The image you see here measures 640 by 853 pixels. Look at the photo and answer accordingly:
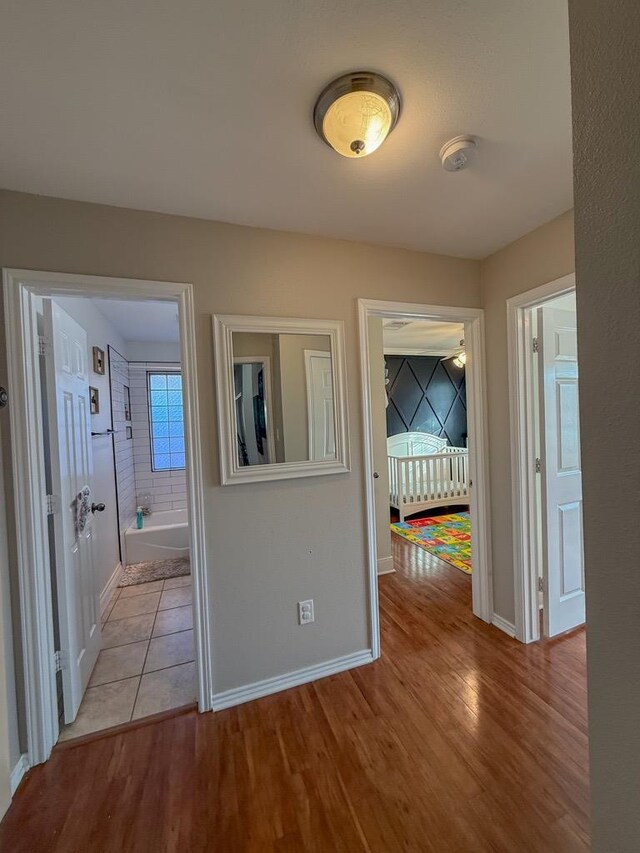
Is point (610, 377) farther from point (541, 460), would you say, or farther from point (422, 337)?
point (422, 337)

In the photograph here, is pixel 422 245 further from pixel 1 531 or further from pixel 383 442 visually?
pixel 1 531

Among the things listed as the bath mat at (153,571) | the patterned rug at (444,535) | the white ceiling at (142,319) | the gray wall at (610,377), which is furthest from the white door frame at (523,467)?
the bath mat at (153,571)

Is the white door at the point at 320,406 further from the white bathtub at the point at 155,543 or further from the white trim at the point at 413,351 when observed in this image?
the white trim at the point at 413,351

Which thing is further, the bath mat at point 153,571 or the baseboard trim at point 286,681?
the bath mat at point 153,571

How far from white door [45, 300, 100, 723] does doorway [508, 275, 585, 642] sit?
7.94 ft

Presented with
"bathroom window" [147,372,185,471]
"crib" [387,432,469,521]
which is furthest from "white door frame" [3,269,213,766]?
"crib" [387,432,469,521]

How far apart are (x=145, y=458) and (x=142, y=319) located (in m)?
1.75

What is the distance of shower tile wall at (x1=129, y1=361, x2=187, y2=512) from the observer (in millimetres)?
4160

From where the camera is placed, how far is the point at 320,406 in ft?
6.03

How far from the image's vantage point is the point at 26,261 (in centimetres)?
142

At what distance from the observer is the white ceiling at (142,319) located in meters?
2.88

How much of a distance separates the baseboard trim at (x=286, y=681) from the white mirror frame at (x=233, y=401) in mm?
1041

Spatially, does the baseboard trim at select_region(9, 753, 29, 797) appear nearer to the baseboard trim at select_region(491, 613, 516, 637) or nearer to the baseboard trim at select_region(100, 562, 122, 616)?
the baseboard trim at select_region(100, 562, 122, 616)

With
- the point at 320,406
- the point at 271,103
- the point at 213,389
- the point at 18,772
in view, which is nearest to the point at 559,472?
the point at 320,406
